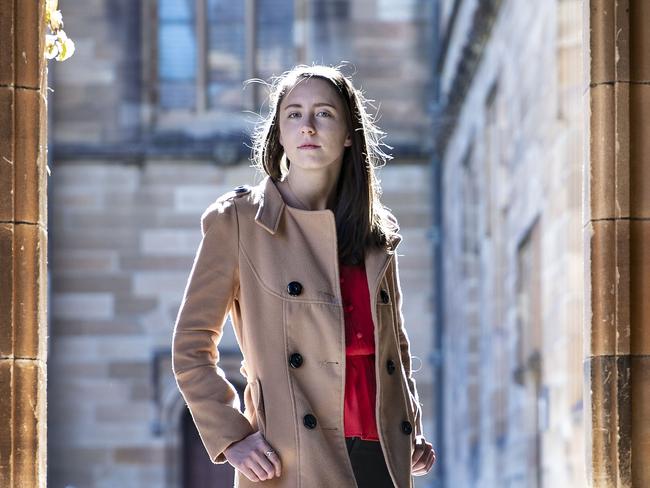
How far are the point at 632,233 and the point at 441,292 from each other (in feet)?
40.6

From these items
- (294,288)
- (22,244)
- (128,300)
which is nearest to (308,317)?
(294,288)

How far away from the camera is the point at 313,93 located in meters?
3.00

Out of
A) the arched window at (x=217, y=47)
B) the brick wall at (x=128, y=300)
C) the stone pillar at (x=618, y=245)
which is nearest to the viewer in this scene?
the stone pillar at (x=618, y=245)

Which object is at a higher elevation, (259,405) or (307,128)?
(307,128)

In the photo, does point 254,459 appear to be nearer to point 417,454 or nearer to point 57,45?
point 417,454

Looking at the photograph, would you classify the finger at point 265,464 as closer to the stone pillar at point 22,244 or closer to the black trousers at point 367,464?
the black trousers at point 367,464

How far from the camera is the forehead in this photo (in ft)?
9.82

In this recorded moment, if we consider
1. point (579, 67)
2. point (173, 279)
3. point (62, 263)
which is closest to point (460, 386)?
point (173, 279)

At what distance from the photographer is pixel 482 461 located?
42.3ft

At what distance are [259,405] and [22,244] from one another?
0.61 m

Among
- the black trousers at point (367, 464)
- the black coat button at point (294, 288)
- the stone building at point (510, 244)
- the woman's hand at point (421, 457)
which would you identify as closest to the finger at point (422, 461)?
the woman's hand at point (421, 457)

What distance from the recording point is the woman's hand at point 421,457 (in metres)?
3.06

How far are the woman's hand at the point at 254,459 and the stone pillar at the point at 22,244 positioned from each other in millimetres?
464

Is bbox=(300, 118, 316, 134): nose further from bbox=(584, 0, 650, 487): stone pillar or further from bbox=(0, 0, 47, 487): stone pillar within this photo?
bbox=(584, 0, 650, 487): stone pillar
